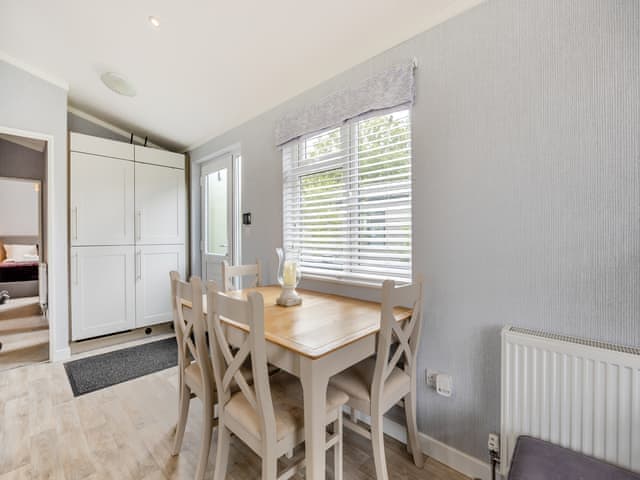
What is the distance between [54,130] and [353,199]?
9.87ft

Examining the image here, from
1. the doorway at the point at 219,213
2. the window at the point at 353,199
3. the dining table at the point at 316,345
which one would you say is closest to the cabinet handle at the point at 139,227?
the doorway at the point at 219,213

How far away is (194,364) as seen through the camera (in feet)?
5.45

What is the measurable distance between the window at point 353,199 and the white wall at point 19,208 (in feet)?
Answer: 19.9

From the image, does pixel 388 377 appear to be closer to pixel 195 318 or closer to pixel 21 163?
pixel 195 318

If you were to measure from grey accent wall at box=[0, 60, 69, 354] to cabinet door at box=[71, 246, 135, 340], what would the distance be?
0.11 metres

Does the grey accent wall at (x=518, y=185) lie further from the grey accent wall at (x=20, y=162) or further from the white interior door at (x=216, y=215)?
the grey accent wall at (x=20, y=162)

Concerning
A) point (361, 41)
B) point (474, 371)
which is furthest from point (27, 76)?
point (474, 371)

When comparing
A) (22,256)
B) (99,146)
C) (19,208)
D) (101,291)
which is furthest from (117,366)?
(19,208)

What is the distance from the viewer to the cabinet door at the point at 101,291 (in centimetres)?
301

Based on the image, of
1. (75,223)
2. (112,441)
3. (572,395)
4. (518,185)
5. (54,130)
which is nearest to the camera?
(572,395)

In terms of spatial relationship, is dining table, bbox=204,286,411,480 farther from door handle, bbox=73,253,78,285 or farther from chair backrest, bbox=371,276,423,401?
door handle, bbox=73,253,78,285

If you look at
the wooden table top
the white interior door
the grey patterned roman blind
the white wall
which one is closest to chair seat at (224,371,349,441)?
the wooden table top

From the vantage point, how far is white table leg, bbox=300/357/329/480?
1.04 m

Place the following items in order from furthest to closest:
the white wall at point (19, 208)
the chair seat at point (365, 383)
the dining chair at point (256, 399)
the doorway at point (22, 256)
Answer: the white wall at point (19, 208) < the doorway at point (22, 256) < the chair seat at point (365, 383) < the dining chair at point (256, 399)
